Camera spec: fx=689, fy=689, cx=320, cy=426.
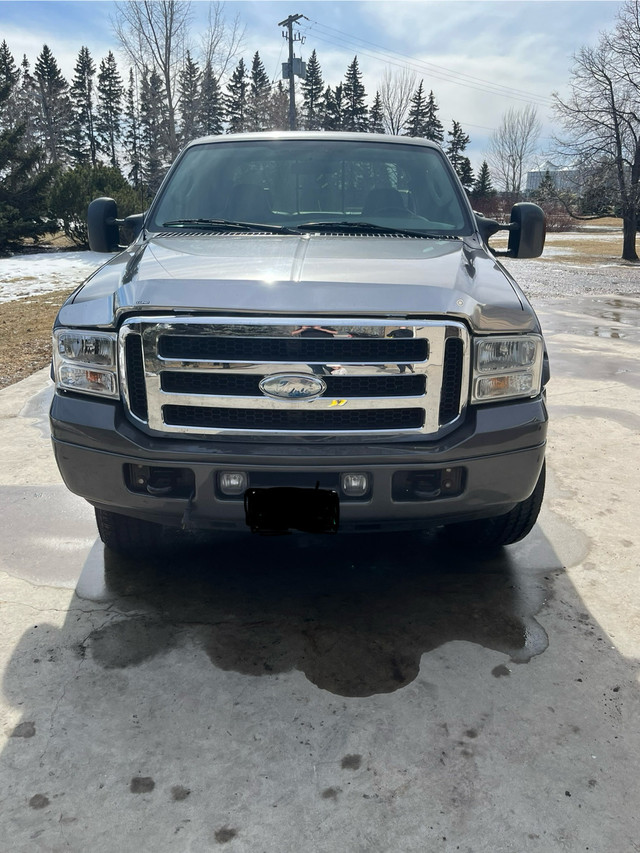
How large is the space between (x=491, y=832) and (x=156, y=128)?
140 feet

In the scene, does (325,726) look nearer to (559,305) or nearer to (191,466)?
(191,466)

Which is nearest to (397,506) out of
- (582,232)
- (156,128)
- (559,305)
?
(559,305)

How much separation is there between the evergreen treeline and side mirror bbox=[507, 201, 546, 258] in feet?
48.0

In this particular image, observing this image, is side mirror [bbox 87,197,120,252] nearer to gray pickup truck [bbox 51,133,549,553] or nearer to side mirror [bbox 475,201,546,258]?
gray pickup truck [bbox 51,133,549,553]

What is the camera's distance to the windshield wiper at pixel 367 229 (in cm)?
339

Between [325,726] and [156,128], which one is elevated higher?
[156,128]

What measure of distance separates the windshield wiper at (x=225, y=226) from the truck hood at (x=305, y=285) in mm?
359

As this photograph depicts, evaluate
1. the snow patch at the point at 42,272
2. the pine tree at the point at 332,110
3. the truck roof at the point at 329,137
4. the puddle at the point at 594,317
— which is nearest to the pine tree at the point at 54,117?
the pine tree at the point at 332,110

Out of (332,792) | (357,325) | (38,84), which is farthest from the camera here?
(38,84)

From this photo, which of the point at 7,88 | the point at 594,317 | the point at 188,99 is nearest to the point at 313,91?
the point at 188,99

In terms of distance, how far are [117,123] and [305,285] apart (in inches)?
2874

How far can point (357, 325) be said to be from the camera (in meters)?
2.37

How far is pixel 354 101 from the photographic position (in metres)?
71.4

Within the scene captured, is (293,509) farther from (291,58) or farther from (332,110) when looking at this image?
(332,110)
